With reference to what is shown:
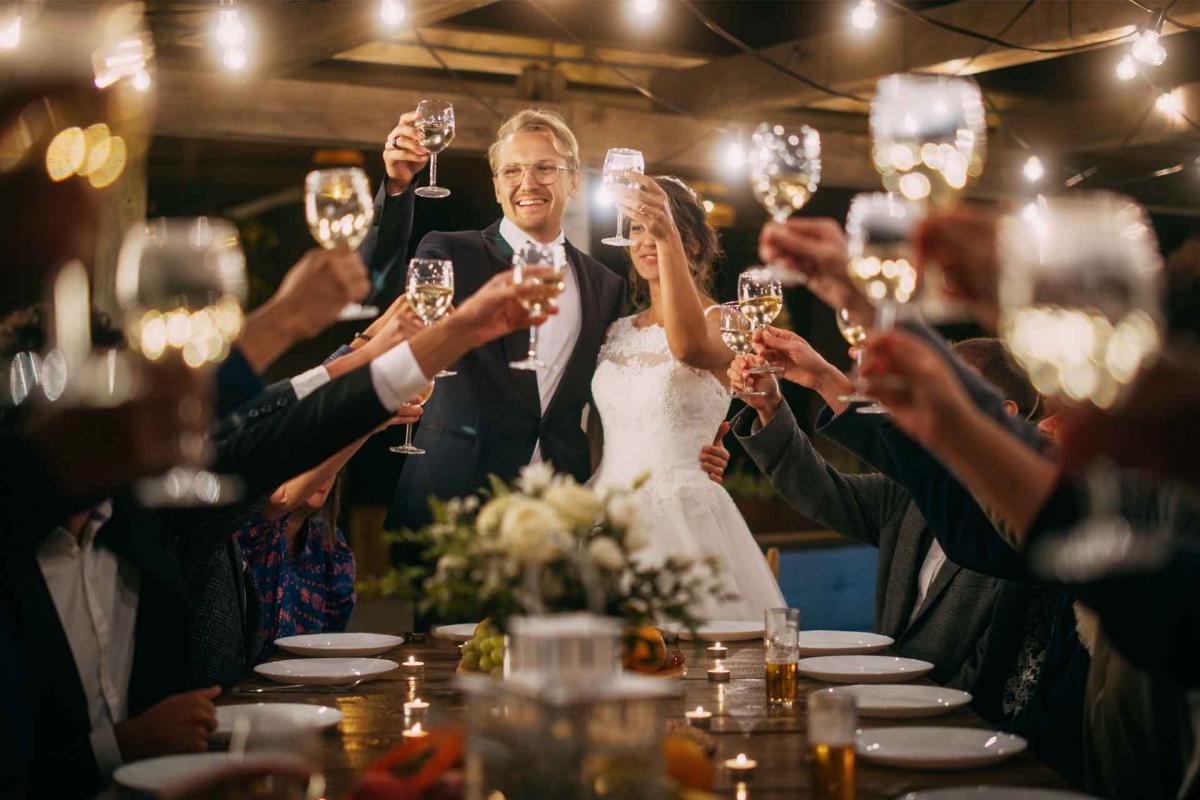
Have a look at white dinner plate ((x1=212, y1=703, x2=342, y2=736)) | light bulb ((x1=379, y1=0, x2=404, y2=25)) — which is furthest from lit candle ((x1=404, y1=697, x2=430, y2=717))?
light bulb ((x1=379, y1=0, x2=404, y2=25))

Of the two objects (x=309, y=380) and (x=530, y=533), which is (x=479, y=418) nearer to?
(x=309, y=380)

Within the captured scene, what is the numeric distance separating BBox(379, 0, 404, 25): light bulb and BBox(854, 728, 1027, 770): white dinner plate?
332cm

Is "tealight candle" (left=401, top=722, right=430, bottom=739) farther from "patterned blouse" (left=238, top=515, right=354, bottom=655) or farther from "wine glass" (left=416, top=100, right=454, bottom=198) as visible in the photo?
"wine glass" (left=416, top=100, right=454, bottom=198)

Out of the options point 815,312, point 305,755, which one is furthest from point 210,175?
point 305,755

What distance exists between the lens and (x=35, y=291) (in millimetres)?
1730

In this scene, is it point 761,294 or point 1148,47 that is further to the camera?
point 1148,47

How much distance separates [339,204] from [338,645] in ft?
3.39

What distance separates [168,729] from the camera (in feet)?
6.23

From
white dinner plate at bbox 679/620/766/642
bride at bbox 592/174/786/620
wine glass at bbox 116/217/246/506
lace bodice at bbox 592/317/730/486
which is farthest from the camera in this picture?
lace bodice at bbox 592/317/730/486

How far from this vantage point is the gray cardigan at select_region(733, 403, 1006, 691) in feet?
9.28

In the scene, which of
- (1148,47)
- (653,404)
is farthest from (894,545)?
(1148,47)

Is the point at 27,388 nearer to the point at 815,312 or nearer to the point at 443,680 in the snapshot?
the point at 443,680

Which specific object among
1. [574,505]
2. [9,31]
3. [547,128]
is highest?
[9,31]

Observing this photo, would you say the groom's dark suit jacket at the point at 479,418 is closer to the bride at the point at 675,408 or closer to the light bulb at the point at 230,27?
the bride at the point at 675,408
